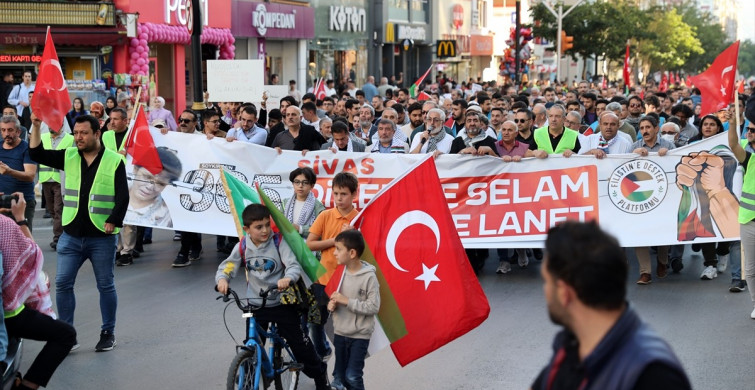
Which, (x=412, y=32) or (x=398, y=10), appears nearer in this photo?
(x=398, y=10)

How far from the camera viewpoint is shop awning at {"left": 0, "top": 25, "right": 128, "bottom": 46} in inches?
1008

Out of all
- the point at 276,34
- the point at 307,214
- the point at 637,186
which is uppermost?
the point at 276,34

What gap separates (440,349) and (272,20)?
30.1 metres

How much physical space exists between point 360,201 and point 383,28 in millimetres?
37828

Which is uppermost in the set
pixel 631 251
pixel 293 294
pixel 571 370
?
pixel 571 370

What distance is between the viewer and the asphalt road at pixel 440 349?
776 cm

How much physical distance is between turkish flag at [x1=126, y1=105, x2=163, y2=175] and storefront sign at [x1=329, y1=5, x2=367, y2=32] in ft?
105

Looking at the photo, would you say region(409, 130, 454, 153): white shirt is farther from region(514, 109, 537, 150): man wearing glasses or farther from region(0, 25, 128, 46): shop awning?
region(0, 25, 128, 46): shop awning

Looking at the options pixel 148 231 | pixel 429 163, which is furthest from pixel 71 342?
pixel 148 231

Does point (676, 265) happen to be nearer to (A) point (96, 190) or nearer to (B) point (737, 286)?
(B) point (737, 286)

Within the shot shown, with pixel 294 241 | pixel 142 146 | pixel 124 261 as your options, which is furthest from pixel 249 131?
pixel 294 241

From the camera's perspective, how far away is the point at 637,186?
11.3m

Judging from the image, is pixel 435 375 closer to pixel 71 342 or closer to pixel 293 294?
pixel 293 294

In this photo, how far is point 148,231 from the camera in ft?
45.2
